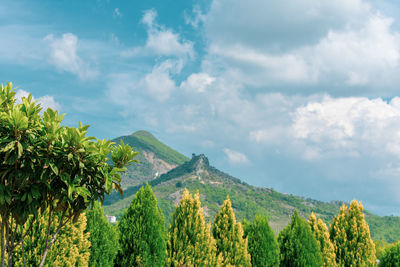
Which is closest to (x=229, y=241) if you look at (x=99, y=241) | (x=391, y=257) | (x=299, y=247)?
(x=299, y=247)

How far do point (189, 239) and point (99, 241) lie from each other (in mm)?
4276

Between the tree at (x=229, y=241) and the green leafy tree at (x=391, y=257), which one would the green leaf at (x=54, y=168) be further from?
the green leafy tree at (x=391, y=257)

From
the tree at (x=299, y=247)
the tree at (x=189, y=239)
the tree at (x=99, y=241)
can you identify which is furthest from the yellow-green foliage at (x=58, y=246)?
the tree at (x=299, y=247)

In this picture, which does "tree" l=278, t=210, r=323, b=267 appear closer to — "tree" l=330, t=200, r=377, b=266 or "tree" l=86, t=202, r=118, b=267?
"tree" l=330, t=200, r=377, b=266

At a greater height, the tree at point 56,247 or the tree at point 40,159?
the tree at point 40,159

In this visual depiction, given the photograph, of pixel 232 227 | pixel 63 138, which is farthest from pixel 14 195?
pixel 232 227

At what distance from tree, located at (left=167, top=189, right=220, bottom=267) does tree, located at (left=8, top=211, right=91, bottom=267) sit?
4.13 metres

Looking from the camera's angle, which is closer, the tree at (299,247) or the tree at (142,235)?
the tree at (142,235)

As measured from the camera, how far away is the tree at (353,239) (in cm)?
2322

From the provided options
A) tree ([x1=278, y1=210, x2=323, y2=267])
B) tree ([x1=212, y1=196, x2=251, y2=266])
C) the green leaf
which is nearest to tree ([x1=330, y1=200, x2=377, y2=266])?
tree ([x1=278, y1=210, x2=323, y2=267])

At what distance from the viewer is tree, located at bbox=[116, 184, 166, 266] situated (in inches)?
686

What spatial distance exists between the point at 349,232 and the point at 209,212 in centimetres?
17624

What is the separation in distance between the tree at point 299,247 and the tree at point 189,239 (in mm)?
5853

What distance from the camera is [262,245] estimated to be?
2233 centimetres
